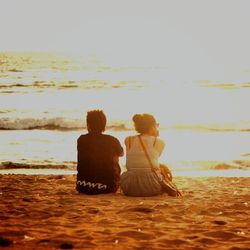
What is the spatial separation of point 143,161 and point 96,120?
3.00 ft

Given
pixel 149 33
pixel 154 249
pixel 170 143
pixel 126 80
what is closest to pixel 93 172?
pixel 154 249

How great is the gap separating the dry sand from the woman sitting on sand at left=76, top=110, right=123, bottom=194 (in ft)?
0.69

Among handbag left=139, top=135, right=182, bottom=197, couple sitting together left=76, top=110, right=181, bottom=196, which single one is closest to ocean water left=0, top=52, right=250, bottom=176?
handbag left=139, top=135, right=182, bottom=197

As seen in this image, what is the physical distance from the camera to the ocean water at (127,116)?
13864mm

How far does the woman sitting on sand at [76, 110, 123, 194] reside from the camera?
763 cm

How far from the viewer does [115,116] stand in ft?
91.7

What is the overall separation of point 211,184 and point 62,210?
12.1 feet

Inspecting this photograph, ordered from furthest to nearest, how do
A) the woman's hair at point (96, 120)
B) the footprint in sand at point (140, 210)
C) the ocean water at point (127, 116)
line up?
the ocean water at point (127, 116) → the woman's hair at point (96, 120) → the footprint in sand at point (140, 210)

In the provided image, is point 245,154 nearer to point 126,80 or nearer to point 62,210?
point 62,210

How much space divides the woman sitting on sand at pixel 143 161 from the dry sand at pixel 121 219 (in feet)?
0.55

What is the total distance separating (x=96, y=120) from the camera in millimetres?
7605

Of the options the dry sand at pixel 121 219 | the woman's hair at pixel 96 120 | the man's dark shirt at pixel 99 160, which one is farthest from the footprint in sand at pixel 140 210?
the woman's hair at pixel 96 120

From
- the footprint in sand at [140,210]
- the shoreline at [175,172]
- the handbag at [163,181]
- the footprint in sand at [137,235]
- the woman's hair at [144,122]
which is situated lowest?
the shoreline at [175,172]

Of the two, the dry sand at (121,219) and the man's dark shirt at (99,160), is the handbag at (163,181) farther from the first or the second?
the man's dark shirt at (99,160)
